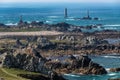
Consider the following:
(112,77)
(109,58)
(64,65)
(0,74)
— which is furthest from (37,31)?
(0,74)

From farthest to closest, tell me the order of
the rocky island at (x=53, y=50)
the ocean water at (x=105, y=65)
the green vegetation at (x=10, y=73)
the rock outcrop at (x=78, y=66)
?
the rock outcrop at (x=78, y=66) < the ocean water at (x=105, y=65) < the rocky island at (x=53, y=50) < the green vegetation at (x=10, y=73)

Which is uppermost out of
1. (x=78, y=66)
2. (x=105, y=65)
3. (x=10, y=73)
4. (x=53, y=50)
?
(x=10, y=73)

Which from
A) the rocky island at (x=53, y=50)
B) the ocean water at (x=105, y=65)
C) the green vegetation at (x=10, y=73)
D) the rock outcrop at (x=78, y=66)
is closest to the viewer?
the green vegetation at (x=10, y=73)

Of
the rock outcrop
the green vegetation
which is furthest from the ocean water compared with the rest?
the green vegetation

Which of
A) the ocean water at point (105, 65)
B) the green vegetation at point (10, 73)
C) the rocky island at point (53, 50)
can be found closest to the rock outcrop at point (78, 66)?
the rocky island at point (53, 50)

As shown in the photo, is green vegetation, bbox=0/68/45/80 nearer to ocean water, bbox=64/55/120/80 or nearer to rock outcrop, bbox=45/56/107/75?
ocean water, bbox=64/55/120/80

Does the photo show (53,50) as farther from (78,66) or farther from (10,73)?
(10,73)

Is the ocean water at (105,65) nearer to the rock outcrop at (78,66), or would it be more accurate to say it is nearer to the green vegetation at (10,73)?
the rock outcrop at (78,66)

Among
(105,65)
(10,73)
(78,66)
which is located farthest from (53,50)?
(10,73)

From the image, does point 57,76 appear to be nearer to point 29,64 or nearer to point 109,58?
point 29,64

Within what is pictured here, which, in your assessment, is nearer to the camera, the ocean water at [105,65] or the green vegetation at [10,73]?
the green vegetation at [10,73]

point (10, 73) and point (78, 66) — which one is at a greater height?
point (10, 73)
